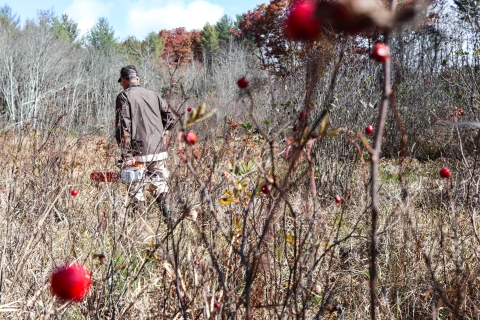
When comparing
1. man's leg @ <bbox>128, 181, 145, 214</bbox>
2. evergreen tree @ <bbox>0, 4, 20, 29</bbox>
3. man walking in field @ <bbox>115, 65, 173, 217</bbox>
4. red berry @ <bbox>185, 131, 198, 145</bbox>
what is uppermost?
evergreen tree @ <bbox>0, 4, 20, 29</bbox>

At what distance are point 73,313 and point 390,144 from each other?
634 cm

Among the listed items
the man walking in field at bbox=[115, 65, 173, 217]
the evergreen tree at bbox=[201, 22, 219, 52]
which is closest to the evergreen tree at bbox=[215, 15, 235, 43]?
the evergreen tree at bbox=[201, 22, 219, 52]

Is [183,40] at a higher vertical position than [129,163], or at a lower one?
higher

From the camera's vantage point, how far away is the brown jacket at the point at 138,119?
3.50 m

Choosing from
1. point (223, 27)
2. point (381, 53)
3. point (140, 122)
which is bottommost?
point (381, 53)

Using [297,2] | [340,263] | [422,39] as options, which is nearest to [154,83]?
Answer: [422,39]

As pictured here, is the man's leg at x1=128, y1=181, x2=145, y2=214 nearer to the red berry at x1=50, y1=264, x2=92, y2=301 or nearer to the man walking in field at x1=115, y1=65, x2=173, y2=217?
the man walking in field at x1=115, y1=65, x2=173, y2=217

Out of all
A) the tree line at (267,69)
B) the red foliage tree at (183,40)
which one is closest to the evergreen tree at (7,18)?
the tree line at (267,69)

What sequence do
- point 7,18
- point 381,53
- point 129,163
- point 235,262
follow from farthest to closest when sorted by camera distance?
1. point 7,18
2. point 129,163
3. point 235,262
4. point 381,53

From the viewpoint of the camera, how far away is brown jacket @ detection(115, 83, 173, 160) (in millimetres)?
3504

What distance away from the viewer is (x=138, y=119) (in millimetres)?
3602

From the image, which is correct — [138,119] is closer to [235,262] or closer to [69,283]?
Result: [235,262]

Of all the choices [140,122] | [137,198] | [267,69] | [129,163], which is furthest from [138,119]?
[267,69]

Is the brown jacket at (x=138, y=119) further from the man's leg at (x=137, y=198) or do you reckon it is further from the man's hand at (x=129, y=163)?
the man's leg at (x=137, y=198)
